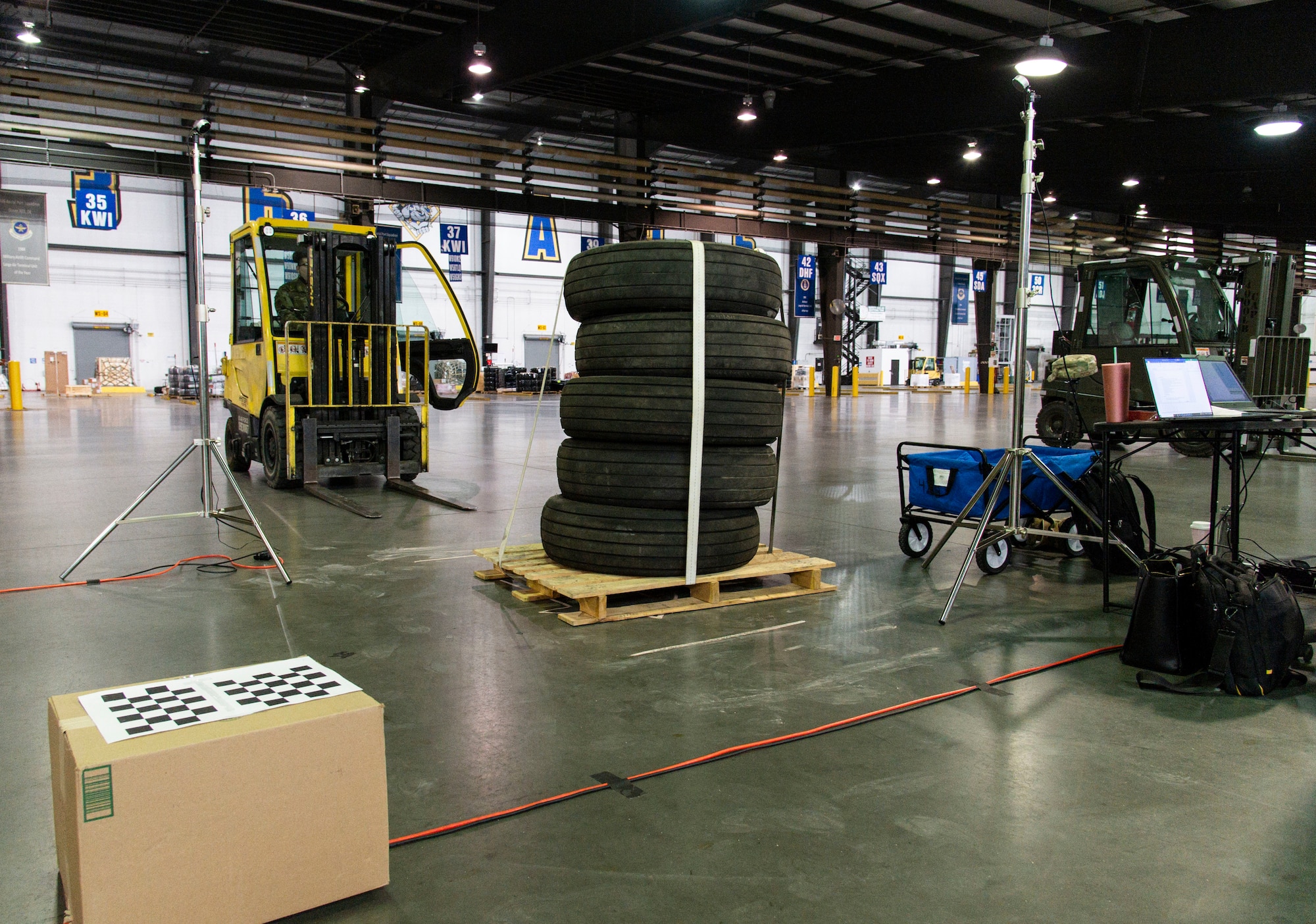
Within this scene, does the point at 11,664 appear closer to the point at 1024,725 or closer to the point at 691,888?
the point at 691,888

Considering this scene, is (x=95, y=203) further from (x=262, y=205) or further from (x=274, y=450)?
(x=274, y=450)

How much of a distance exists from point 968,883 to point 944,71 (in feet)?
53.2

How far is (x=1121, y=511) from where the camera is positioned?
16.4ft

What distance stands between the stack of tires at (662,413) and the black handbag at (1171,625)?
185 cm

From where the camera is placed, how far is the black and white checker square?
71.8 inches

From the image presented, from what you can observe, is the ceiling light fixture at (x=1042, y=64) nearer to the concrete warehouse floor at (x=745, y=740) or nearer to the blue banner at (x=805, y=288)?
the concrete warehouse floor at (x=745, y=740)

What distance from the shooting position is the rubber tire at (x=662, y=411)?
4.42 meters

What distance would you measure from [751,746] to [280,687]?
1.45 metres

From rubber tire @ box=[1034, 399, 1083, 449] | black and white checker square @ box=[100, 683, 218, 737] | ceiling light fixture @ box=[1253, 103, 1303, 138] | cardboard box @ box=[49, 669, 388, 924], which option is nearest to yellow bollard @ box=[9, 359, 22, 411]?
rubber tire @ box=[1034, 399, 1083, 449]

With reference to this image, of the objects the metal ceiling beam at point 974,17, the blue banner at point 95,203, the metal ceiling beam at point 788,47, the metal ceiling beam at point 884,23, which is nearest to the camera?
the metal ceiling beam at point 974,17

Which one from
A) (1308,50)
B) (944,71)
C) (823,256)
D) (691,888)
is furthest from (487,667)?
(823,256)

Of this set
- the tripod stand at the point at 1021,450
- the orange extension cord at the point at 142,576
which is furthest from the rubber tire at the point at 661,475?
the orange extension cord at the point at 142,576

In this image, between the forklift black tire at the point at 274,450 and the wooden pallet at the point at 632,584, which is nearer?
the wooden pallet at the point at 632,584

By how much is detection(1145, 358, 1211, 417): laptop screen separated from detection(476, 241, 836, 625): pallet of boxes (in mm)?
1816
